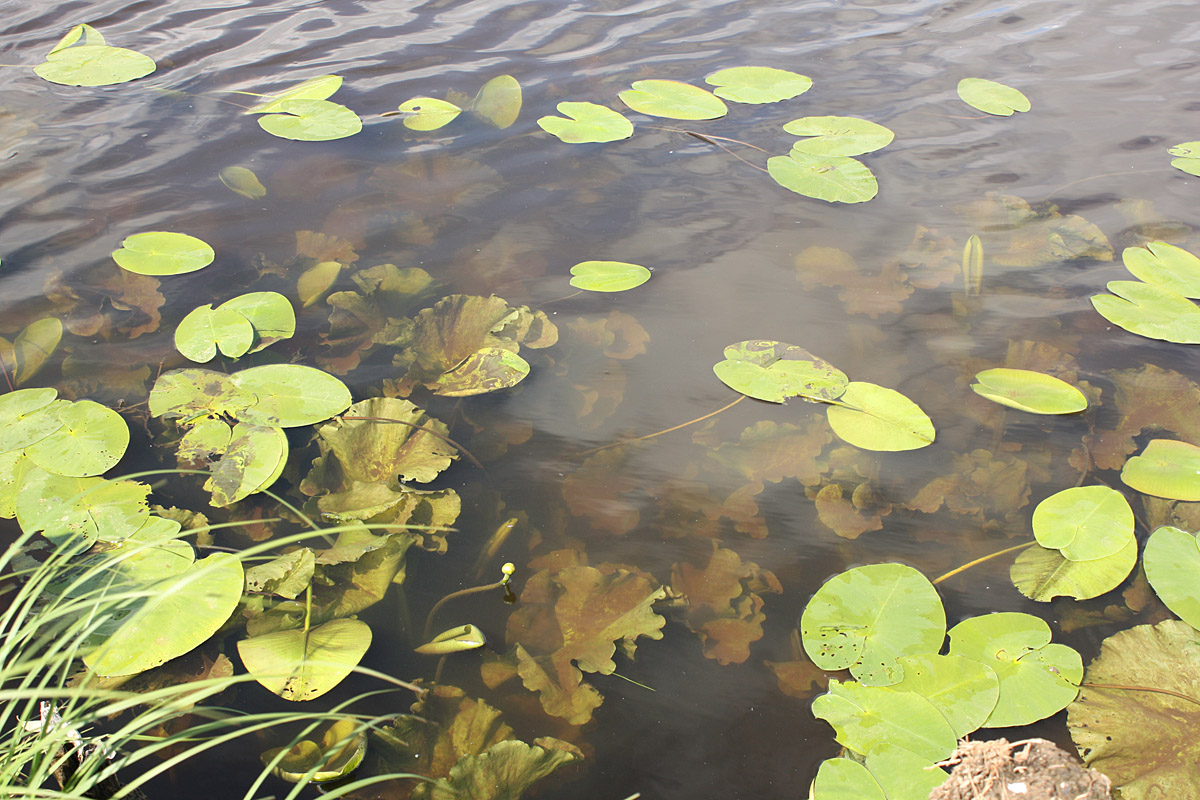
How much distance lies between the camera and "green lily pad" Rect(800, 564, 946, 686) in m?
1.58

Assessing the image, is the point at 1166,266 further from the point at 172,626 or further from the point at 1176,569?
the point at 172,626

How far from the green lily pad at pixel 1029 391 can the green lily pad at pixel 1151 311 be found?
39 cm

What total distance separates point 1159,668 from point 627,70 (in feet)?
10.6

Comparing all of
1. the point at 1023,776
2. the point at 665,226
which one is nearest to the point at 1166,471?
the point at 1023,776

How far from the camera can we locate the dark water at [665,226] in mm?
1808

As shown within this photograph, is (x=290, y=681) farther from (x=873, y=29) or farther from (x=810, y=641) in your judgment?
(x=873, y=29)

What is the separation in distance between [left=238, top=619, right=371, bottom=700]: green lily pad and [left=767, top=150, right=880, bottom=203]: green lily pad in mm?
2274

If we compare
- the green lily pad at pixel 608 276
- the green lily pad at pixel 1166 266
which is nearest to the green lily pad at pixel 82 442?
the green lily pad at pixel 608 276

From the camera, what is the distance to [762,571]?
6.00ft

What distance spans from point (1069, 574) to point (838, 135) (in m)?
2.13

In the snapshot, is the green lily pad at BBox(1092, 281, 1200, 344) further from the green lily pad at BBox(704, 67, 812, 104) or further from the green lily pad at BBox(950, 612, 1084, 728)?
the green lily pad at BBox(704, 67, 812, 104)

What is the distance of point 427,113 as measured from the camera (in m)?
3.35

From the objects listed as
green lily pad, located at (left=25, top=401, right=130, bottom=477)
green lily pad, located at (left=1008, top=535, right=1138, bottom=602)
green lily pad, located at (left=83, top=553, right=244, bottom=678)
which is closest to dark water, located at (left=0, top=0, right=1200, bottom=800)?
green lily pad, located at (left=1008, top=535, right=1138, bottom=602)

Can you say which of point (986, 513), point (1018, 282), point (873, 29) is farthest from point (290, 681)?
point (873, 29)
